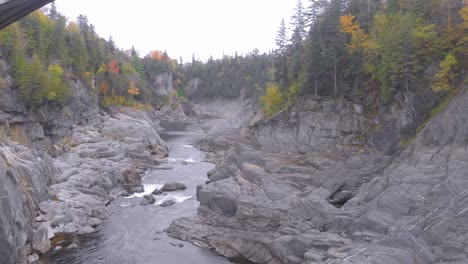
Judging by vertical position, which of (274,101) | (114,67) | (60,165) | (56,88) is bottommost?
(60,165)

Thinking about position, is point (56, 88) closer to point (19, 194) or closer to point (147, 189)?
point (147, 189)

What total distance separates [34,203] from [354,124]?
2937 cm

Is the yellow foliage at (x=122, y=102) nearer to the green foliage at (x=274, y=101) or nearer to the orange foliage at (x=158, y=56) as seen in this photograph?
the orange foliage at (x=158, y=56)

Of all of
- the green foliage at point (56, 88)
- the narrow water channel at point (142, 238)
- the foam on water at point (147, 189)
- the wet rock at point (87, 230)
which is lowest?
the narrow water channel at point (142, 238)

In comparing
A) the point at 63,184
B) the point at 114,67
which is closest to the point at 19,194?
the point at 63,184

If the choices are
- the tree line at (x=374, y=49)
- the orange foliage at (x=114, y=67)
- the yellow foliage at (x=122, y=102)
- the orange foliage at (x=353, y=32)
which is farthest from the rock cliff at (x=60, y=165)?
the orange foliage at (x=353, y=32)

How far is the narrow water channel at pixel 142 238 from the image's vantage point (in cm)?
2692

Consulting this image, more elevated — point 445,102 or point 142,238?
point 445,102

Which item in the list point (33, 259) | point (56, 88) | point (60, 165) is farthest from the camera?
point (56, 88)

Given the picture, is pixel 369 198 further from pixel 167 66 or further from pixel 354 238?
pixel 167 66

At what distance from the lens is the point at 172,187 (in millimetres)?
43625

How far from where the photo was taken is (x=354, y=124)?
1538 inches

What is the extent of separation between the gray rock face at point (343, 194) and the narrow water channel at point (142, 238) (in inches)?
65.9

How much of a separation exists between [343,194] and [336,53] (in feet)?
54.5
